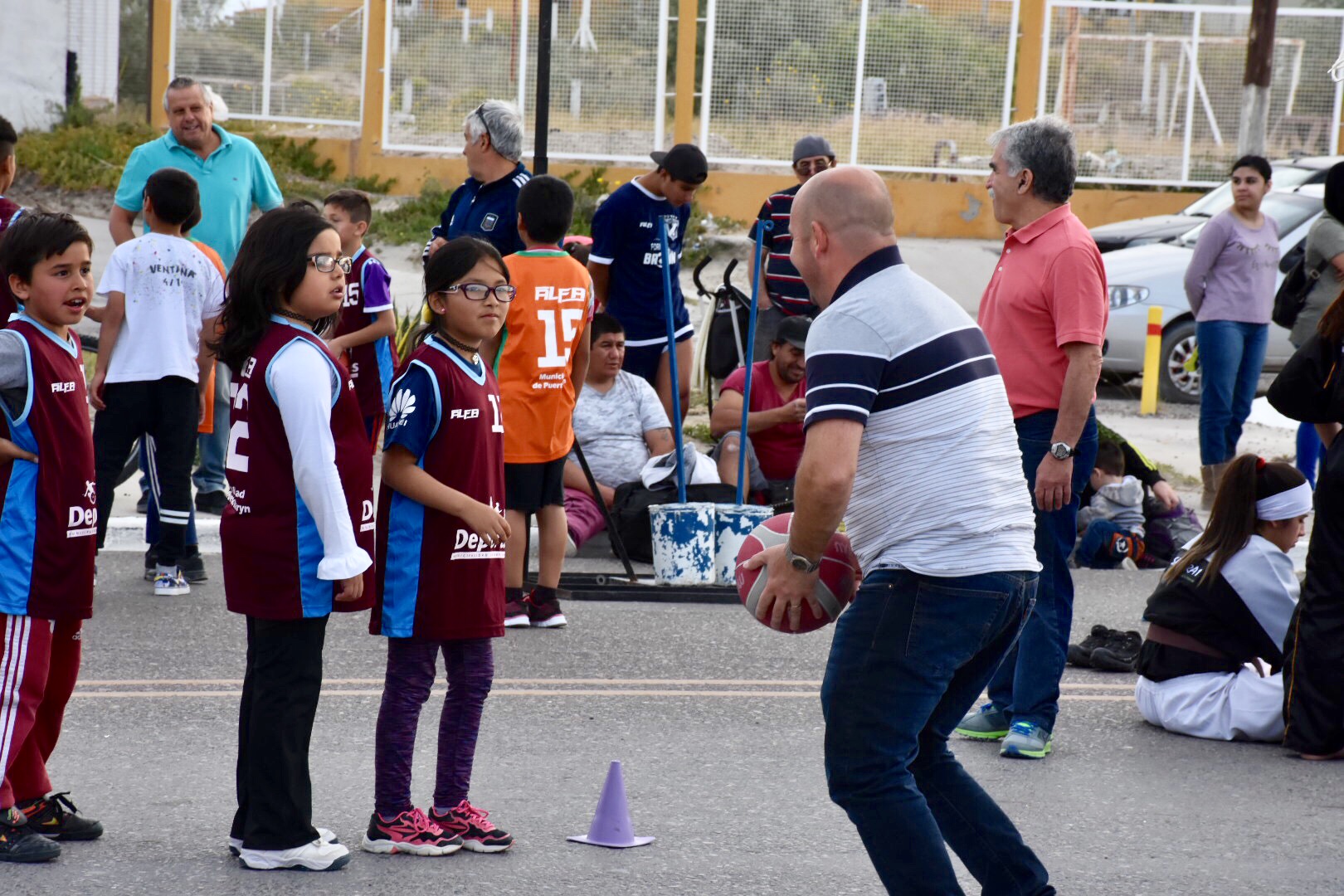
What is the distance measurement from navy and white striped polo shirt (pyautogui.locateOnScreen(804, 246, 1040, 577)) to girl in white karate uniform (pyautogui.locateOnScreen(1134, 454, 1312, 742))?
250 centimetres

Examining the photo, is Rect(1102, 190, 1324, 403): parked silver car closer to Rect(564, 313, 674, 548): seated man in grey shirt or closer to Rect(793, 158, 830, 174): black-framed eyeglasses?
Rect(793, 158, 830, 174): black-framed eyeglasses

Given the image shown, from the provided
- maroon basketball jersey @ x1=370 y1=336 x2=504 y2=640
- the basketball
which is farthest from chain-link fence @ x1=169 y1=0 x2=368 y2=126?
the basketball

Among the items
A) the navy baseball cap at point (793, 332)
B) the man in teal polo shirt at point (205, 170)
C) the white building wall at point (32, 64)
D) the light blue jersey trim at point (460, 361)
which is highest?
the white building wall at point (32, 64)

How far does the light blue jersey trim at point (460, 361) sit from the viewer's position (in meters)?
4.60

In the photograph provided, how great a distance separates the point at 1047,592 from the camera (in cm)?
557

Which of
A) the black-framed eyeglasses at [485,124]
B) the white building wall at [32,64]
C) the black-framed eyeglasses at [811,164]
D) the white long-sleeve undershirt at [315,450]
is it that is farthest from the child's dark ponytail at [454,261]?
the white building wall at [32,64]

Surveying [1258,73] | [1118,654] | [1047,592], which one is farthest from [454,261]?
[1258,73]

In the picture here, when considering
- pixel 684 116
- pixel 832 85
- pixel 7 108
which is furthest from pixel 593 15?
pixel 7 108

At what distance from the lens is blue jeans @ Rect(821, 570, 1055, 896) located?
3562mm

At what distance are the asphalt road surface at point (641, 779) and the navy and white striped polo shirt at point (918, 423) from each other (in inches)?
49.1

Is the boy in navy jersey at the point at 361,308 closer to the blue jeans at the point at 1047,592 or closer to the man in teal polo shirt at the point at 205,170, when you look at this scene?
the man in teal polo shirt at the point at 205,170

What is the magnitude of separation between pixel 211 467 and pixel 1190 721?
5381 mm

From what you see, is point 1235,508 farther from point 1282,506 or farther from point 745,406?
point 745,406

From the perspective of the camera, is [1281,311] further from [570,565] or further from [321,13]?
[321,13]
